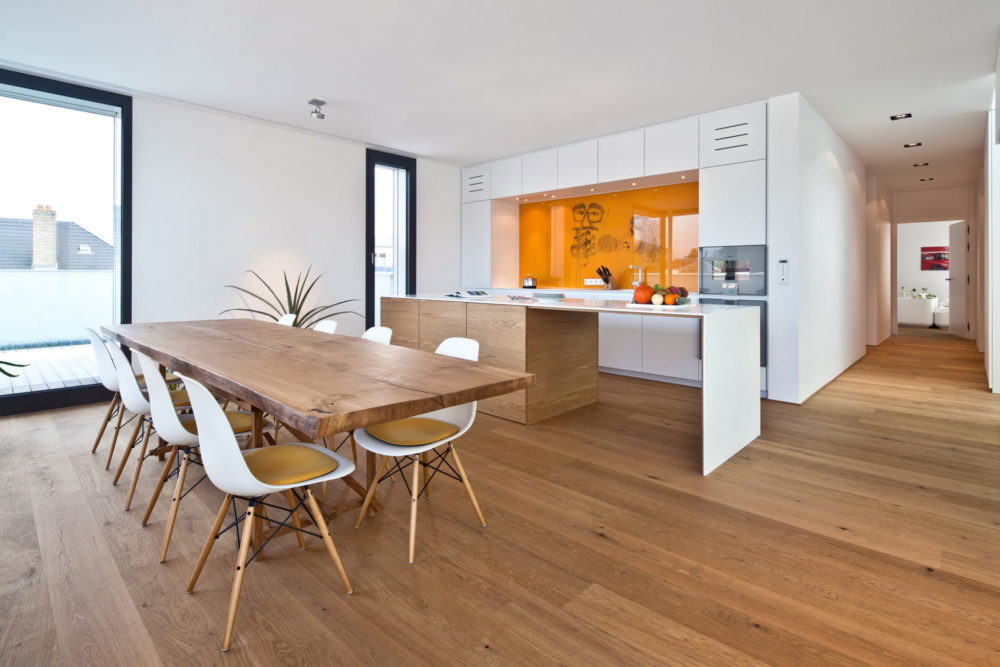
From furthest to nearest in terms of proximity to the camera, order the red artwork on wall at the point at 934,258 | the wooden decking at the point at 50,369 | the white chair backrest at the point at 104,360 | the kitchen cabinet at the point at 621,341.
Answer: the red artwork on wall at the point at 934,258
the kitchen cabinet at the point at 621,341
the wooden decking at the point at 50,369
the white chair backrest at the point at 104,360

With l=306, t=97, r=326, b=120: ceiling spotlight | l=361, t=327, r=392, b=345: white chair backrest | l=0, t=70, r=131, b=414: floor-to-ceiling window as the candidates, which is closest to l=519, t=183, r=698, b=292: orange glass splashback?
l=306, t=97, r=326, b=120: ceiling spotlight

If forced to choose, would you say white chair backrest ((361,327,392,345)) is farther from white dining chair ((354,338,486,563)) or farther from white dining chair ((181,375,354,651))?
white dining chair ((181,375,354,651))

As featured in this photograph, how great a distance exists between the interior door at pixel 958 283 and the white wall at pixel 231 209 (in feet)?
33.2

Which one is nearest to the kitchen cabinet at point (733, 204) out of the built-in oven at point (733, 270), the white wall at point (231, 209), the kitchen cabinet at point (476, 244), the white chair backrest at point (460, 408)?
the built-in oven at point (733, 270)

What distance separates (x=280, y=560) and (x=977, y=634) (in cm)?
227

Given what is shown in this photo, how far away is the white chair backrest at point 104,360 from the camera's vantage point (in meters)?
2.73

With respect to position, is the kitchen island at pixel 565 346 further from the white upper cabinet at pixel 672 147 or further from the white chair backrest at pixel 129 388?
the white chair backrest at pixel 129 388

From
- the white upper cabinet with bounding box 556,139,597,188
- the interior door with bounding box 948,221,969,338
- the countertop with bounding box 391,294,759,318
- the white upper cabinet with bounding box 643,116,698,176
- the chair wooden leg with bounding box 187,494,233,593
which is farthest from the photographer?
the interior door with bounding box 948,221,969,338

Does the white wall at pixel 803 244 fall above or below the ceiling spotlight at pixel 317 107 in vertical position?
below

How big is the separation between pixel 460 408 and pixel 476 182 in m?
5.19

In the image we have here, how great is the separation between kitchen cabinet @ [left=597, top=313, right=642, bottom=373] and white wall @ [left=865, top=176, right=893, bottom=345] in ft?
14.5

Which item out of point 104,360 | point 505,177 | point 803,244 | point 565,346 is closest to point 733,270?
point 803,244

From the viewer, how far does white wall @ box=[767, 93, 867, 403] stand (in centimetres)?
438

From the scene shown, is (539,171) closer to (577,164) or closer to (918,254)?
(577,164)
